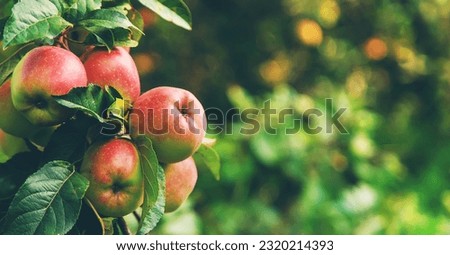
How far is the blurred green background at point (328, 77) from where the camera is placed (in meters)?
2.27

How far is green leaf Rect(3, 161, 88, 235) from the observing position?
2.44 feet

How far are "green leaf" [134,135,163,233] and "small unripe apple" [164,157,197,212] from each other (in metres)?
0.08

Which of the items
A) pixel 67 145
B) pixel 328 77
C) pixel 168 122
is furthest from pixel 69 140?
pixel 328 77

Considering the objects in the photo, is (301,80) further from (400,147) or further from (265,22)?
(400,147)

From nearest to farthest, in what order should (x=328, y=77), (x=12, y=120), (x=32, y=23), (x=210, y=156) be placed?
(x=32, y=23) < (x=12, y=120) < (x=210, y=156) < (x=328, y=77)

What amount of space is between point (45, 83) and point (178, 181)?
0.71 feet

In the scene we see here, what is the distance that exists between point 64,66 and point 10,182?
0.55 feet

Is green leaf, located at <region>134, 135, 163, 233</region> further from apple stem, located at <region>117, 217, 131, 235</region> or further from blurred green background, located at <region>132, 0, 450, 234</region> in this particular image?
blurred green background, located at <region>132, 0, 450, 234</region>

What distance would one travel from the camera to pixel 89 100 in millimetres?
750

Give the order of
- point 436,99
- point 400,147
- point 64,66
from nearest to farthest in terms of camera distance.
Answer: point 64,66, point 400,147, point 436,99

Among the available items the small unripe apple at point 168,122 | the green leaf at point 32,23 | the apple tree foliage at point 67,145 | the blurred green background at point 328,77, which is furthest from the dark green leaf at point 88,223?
the blurred green background at point 328,77

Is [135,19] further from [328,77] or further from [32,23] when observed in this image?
[328,77]
